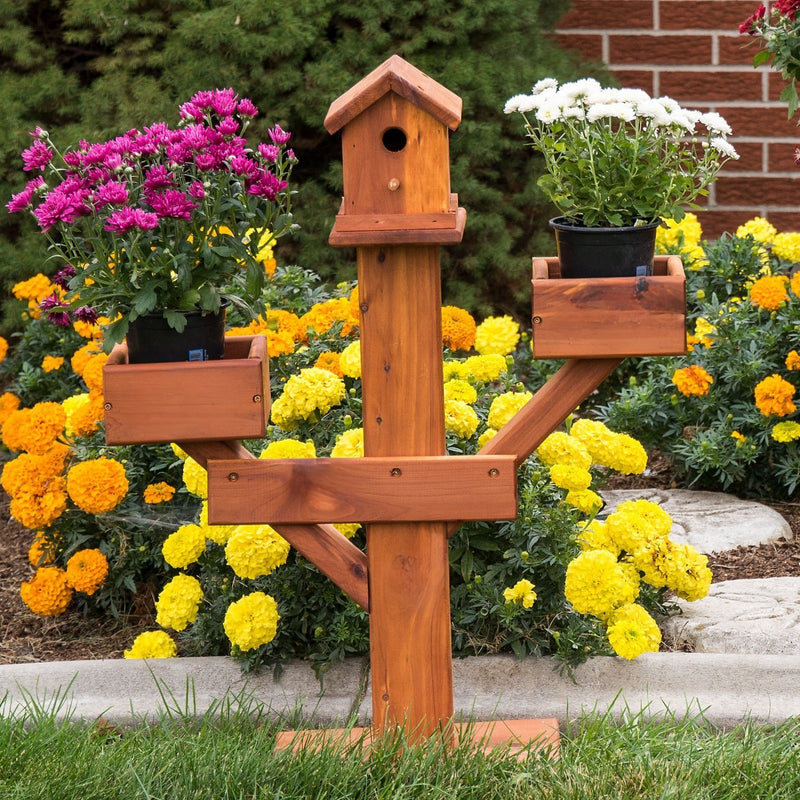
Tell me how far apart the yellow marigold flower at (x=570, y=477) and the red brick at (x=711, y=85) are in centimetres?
305

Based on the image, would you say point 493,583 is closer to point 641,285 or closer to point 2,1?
point 641,285

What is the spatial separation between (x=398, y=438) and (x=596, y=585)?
659 millimetres

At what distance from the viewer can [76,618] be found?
3180mm

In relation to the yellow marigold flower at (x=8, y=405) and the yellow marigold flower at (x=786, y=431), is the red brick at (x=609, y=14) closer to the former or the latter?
the yellow marigold flower at (x=786, y=431)

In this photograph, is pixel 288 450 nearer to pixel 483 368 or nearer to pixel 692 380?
pixel 483 368

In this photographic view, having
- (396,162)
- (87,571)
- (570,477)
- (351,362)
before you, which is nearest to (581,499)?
(570,477)

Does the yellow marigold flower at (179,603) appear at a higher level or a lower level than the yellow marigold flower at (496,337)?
lower

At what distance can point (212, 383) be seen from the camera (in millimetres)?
2020

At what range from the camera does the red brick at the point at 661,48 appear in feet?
16.9

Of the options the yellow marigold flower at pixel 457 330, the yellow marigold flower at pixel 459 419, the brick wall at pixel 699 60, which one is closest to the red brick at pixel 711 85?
the brick wall at pixel 699 60

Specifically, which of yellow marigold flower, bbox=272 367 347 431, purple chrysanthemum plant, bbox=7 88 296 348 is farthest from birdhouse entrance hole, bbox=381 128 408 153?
yellow marigold flower, bbox=272 367 347 431

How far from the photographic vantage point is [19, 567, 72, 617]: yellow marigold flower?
120 inches

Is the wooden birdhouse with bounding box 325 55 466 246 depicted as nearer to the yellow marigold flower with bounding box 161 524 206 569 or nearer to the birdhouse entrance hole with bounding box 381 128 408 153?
the birdhouse entrance hole with bounding box 381 128 408 153

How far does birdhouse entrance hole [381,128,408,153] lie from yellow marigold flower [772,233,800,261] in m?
2.42
